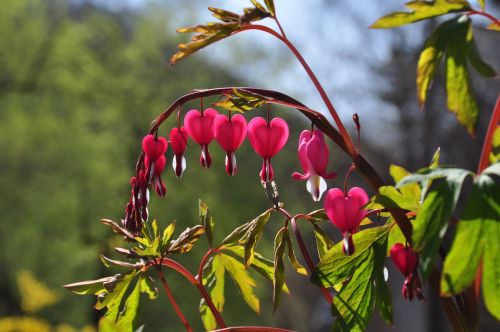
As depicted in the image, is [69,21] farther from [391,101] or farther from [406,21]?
[406,21]

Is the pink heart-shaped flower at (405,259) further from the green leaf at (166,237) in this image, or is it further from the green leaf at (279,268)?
the green leaf at (166,237)

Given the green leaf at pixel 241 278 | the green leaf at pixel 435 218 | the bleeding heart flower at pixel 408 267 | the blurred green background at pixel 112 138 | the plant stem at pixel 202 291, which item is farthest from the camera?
the blurred green background at pixel 112 138

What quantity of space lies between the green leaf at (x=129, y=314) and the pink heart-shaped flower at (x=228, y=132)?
180mm

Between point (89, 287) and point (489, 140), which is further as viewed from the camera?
point (89, 287)

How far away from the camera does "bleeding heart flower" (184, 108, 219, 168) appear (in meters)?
0.69

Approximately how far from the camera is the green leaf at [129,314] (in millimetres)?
726

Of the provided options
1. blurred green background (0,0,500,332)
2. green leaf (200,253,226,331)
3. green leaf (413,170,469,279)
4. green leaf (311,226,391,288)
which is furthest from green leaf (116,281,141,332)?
blurred green background (0,0,500,332)

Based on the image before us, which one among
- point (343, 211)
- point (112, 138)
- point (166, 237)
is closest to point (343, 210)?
point (343, 211)

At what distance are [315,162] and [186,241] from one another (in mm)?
170

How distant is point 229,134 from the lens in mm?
665

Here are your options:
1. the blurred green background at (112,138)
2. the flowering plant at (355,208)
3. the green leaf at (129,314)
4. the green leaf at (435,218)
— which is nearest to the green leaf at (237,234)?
the flowering plant at (355,208)

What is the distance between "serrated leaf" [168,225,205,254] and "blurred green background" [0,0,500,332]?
27.3ft

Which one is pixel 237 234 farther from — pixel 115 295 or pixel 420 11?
pixel 420 11

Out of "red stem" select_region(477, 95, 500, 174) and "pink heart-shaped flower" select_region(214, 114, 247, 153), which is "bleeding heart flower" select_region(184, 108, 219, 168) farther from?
"red stem" select_region(477, 95, 500, 174)
